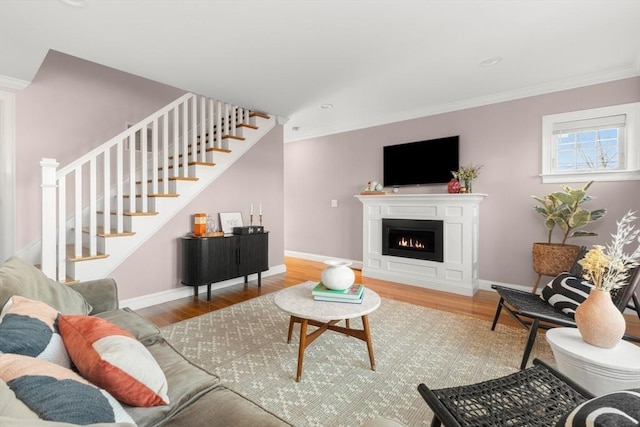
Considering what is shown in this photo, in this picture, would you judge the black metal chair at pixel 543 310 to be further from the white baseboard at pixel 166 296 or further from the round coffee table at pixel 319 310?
the white baseboard at pixel 166 296

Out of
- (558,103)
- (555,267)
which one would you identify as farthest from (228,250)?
(558,103)

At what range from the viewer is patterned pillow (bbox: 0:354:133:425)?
1.99 ft

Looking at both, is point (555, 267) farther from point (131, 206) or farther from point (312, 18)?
point (131, 206)

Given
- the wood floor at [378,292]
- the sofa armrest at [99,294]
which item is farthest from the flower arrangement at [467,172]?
the sofa armrest at [99,294]

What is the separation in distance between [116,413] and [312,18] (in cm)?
241

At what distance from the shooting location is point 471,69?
307 cm

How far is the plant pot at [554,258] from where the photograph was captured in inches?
120

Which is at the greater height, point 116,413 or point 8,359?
point 8,359

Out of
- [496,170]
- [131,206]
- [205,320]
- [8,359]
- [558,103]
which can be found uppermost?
[558,103]

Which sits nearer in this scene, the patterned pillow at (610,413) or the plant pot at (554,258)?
the patterned pillow at (610,413)

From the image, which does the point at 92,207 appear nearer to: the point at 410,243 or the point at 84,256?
the point at 84,256

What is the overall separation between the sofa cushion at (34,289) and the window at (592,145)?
4.34 metres

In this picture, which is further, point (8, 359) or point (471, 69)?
point (471, 69)

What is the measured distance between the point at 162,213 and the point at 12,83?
A: 1.93m
